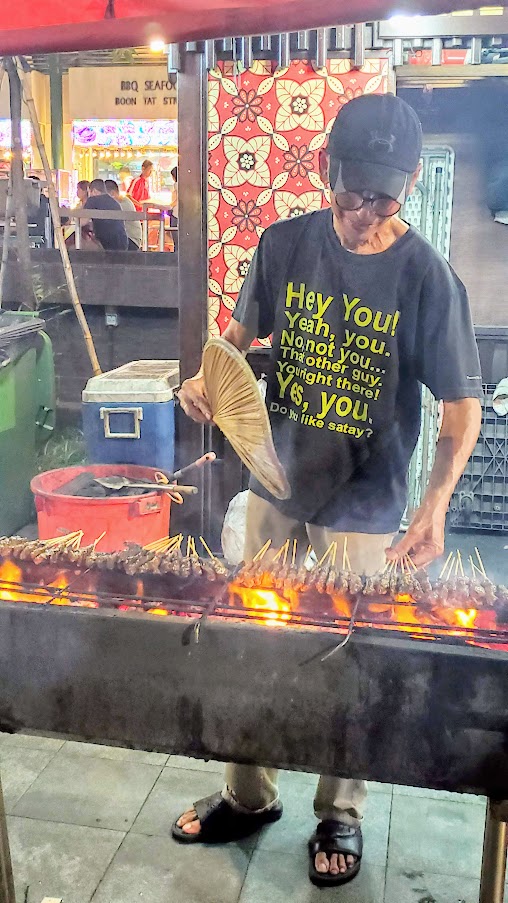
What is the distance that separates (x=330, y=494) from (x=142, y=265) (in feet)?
8.32

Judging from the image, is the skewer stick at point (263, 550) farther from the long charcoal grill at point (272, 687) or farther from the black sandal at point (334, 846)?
the black sandal at point (334, 846)

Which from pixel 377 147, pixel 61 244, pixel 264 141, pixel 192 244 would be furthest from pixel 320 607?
pixel 61 244

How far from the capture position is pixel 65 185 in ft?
18.2

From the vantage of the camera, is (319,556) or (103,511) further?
(103,511)

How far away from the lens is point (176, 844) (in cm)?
207

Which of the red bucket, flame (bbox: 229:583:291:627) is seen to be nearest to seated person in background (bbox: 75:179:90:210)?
the red bucket

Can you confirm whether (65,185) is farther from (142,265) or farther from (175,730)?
(175,730)

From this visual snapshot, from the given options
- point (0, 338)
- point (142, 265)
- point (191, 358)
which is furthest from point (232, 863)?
point (142, 265)

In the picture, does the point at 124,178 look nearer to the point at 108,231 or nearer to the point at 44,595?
the point at 108,231

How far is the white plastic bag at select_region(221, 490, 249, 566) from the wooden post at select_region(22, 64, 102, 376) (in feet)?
3.69

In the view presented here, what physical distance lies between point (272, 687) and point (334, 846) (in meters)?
0.78

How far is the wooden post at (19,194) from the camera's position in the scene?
11.8 ft

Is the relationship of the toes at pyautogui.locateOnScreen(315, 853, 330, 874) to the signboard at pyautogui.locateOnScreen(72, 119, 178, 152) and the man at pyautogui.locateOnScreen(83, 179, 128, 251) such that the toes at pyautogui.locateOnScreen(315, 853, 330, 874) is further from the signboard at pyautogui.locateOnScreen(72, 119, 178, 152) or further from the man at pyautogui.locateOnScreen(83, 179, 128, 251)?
the signboard at pyautogui.locateOnScreen(72, 119, 178, 152)

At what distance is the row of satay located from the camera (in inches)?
64.3
